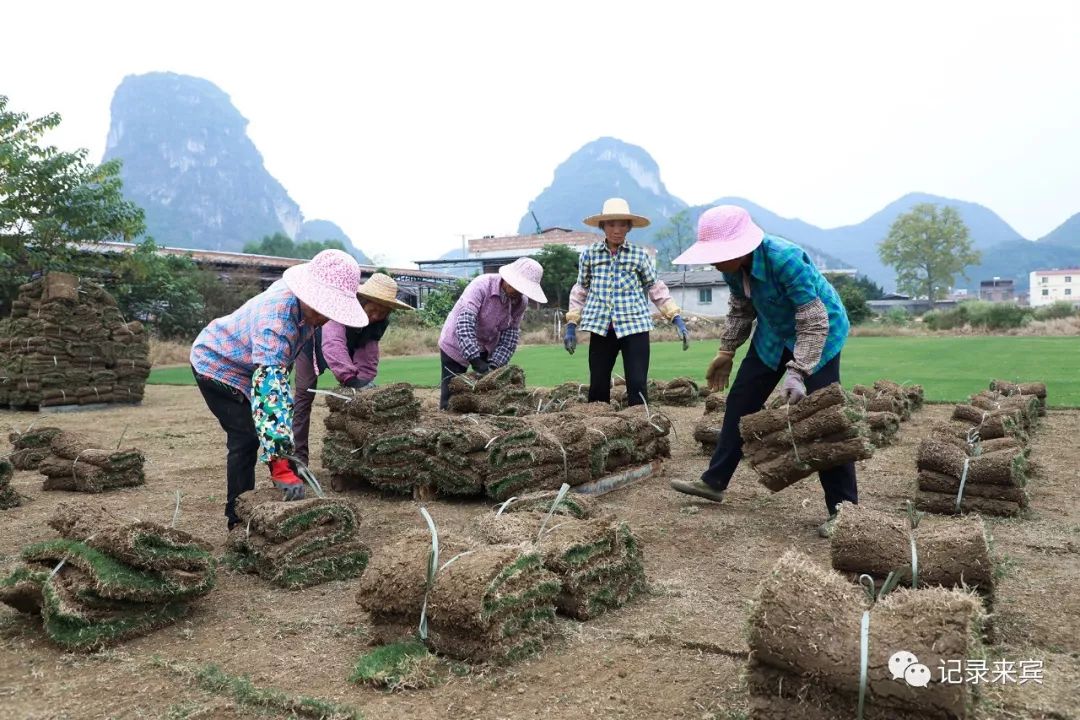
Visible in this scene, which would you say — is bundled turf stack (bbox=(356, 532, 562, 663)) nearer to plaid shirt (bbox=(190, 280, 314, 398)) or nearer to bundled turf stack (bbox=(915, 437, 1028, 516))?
plaid shirt (bbox=(190, 280, 314, 398))

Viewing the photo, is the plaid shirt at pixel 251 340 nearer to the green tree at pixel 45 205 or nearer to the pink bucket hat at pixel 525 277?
the pink bucket hat at pixel 525 277

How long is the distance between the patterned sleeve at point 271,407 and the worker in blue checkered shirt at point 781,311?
8.70 feet

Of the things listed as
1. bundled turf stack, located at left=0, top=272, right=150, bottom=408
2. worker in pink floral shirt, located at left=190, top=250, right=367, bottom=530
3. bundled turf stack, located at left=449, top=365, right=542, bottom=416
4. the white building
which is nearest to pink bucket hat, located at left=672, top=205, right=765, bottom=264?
worker in pink floral shirt, located at left=190, top=250, right=367, bottom=530

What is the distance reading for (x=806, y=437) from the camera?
17.0ft

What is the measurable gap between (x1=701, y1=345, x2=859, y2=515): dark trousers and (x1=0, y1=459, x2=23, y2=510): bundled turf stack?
6.10 metres

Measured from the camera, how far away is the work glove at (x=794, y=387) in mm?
5250

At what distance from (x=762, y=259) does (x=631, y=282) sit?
2.77 m

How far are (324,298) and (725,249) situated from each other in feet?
8.73

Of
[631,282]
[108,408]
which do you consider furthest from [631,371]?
[108,408]

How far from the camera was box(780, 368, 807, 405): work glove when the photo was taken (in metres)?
5.25

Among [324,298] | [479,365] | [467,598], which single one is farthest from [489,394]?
[467,598]

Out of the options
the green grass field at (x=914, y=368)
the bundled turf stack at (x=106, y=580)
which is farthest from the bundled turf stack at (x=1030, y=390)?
the bundled turf stack at (x=106, y=580)

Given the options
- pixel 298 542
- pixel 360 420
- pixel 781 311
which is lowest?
pixel 298 542

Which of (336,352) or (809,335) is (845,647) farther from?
(336,352)
